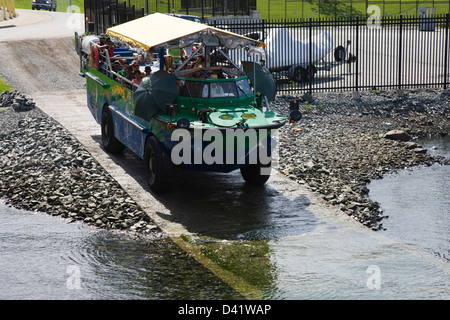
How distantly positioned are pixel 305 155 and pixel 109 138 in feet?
14.3

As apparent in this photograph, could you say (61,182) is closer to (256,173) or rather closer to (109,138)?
(109,138)

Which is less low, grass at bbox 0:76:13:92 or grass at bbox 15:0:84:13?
grass at bbox 15:0:84:13

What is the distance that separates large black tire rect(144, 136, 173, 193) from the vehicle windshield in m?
1.05

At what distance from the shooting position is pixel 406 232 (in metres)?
11.8

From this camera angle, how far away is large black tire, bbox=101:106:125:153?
1559cm

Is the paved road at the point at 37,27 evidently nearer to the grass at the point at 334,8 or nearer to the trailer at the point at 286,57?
the trailer at the point at 286,57

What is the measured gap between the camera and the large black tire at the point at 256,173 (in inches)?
527

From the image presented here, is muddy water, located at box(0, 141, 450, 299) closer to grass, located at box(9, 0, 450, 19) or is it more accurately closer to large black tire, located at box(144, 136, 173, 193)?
large black tire, located at box(144, 136, 173, 193)

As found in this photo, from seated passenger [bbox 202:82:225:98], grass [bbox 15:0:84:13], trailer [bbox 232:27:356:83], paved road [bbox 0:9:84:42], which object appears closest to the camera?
seated passenger [bbox 202:82:225:98]

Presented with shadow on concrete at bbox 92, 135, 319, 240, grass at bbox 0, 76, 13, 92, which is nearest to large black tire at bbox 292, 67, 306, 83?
grass at bbox 0, 76, 13, 92

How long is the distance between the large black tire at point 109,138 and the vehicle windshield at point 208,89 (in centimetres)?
313

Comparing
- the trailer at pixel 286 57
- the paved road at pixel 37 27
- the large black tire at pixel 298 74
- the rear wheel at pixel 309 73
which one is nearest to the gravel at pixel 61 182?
the rear wheel at pixel 309 73
